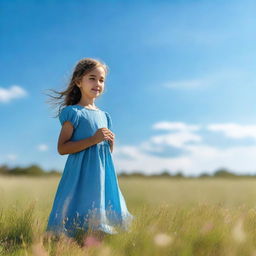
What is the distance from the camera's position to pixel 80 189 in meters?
4.77

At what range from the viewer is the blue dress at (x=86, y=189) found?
4.62 metres

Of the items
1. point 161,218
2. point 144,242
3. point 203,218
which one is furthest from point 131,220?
point 144,242

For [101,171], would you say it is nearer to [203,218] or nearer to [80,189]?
[80,189]

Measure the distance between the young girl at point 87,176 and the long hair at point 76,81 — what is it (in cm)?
5

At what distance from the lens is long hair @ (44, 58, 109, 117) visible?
514 centimetres

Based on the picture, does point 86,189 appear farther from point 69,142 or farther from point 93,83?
point 93,83

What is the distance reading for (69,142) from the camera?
4.77m

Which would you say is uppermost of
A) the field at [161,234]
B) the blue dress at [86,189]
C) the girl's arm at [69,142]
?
the girl's arm at [69,142]

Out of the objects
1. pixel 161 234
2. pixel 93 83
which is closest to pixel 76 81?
pixel 93 83

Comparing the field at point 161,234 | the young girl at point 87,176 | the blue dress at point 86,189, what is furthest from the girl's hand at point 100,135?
the field at point 161,234

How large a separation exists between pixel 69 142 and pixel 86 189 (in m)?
0.47

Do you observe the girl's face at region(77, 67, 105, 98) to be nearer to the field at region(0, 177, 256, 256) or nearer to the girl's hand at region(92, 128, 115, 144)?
the girl's hand at region(92, 128, 115, 144)

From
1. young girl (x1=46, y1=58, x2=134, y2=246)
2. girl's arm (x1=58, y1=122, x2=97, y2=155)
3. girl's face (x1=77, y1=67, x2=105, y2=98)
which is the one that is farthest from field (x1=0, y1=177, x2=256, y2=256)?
girl's face (x1=77, y1=67, x2=105, y2=98)

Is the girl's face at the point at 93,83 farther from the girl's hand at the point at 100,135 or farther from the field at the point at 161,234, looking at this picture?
the field at the point at 161,234
